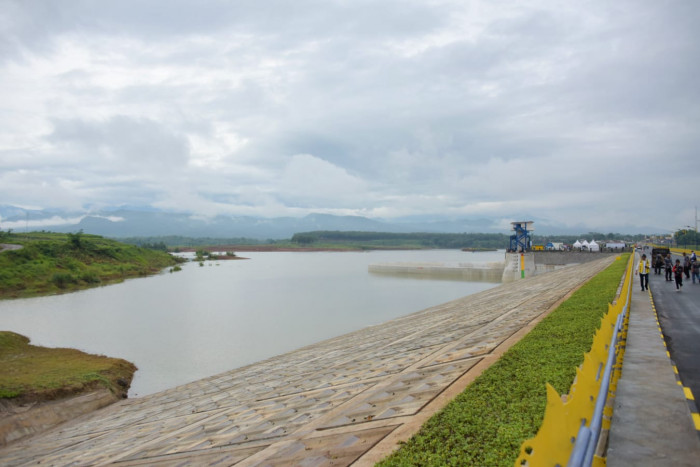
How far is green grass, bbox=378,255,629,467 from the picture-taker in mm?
5155

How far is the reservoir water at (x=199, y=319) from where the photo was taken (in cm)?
2364

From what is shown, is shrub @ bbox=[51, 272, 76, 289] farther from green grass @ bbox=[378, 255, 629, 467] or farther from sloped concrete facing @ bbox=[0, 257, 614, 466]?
green grass @ bbox=[378, 255, 629, 467]

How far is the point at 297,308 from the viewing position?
129ft

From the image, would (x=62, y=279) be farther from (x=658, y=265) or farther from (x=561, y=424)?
(x=658, y=265)

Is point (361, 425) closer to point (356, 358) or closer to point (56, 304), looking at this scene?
point (356, 358)

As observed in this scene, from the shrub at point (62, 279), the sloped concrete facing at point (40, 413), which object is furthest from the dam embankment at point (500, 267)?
the sloped concrete facing at point (40, 413)

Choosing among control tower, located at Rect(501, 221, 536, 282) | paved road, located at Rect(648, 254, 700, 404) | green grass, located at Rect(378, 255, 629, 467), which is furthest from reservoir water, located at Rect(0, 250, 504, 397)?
paved road, located at Rect(648, 254, 700, 404)

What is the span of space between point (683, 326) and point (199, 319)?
31.2m

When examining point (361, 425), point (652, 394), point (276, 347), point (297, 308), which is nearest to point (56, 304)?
point (297, 308)

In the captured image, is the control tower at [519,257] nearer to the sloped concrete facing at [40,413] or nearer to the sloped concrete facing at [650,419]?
the sloped concrete facing at [650,419]

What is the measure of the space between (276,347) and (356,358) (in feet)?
35.1

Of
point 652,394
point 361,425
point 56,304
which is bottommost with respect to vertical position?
point 56,304

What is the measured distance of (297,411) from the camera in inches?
384

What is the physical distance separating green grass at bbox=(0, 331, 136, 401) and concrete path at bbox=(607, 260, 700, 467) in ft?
59.6
